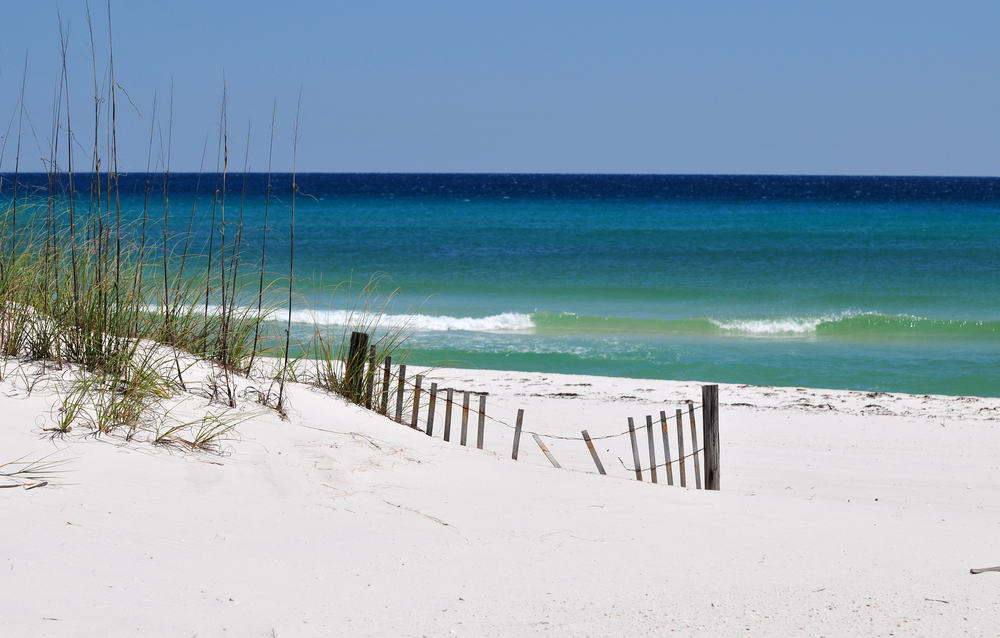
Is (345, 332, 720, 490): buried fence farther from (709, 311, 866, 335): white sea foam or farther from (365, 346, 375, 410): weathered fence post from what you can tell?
(709, 311, 866, 335): white sea foam

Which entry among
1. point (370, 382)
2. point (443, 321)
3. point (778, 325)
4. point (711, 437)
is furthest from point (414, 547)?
point (778, 325)

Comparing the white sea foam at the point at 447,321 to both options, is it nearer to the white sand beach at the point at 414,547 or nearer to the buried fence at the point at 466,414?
the buried fence at the point at 466,414

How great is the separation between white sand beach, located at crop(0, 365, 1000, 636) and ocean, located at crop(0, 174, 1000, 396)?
2.08 meters

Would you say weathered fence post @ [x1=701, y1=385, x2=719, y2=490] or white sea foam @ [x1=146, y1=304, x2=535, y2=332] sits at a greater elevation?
weathered fence post @ [x1=701, y1=385, x2=719, y2=490]

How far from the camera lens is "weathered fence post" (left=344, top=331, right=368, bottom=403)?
5.25 m

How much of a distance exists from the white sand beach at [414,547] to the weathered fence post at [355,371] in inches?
9.6

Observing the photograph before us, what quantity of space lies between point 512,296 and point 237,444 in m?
14.1

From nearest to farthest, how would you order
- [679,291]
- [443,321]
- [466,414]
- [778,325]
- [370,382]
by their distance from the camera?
[466,414] < [370,382] < [778,325] < [443,321] < [679,291]

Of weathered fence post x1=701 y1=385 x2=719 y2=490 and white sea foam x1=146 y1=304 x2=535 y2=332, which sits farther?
white sea foam x1=146 y1=304 x2=535 y2=332

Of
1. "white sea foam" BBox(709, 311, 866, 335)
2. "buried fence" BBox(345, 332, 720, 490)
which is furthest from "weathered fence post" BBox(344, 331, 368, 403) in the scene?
"white sea foam" BBox(709, 311, 866, 335)

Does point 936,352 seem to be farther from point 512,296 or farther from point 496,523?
point 496,523

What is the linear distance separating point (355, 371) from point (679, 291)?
14.1 meters

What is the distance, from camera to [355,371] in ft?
17.4

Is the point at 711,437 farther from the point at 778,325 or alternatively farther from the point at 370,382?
the point at 778,325
